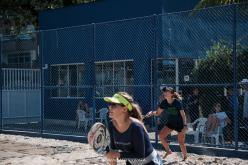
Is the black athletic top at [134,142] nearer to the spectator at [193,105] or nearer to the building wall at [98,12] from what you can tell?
the spectator at [193,105]

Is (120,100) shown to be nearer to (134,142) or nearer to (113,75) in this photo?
(134,142)

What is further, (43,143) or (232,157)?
(43,143)

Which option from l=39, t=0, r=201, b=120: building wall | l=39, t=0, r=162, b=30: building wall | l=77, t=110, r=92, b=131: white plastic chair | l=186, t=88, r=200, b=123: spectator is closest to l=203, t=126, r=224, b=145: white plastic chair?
l=186, t=88, r=200, b=123: spectator

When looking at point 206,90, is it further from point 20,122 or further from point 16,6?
point 16,6

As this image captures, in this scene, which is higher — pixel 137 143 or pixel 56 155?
pixel 137 143

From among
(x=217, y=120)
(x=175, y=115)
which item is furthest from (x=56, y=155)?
(x=217, y=120)

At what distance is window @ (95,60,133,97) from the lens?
18062 millimetres

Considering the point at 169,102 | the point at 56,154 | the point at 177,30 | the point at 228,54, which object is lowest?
the point at 56,154

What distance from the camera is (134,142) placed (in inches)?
187

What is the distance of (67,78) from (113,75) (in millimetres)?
2324

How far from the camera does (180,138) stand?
10328mm

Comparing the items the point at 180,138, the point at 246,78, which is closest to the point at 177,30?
the point at 246,78

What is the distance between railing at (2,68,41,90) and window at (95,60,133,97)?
2.55 meters

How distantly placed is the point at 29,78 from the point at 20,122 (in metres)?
1.75
